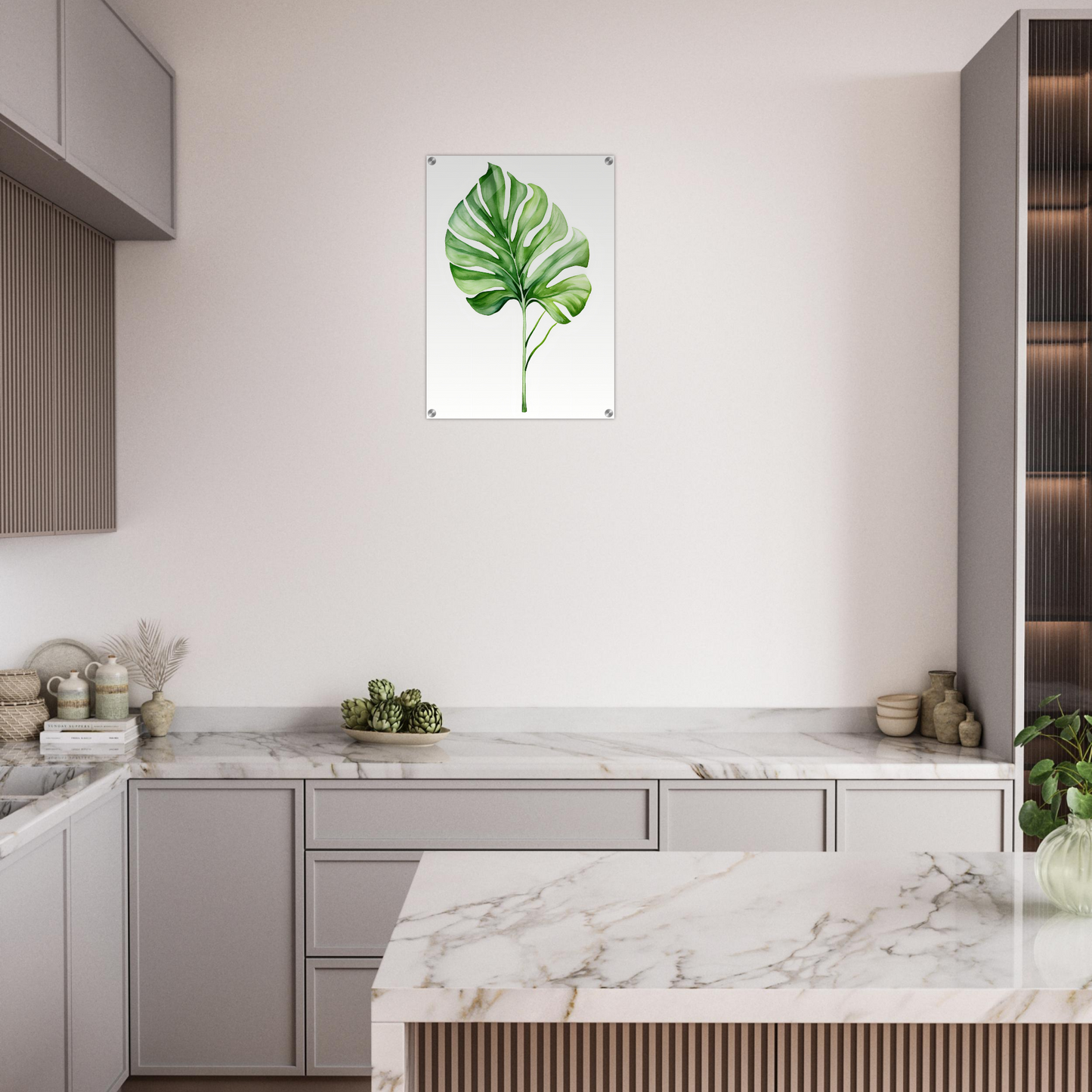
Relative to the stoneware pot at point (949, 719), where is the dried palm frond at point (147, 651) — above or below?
above

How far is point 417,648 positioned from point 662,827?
0.91m

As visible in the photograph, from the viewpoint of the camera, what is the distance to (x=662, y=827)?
262cm

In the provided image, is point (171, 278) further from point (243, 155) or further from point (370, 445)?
point (370, 445)

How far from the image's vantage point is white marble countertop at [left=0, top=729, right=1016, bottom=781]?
8.54 feet

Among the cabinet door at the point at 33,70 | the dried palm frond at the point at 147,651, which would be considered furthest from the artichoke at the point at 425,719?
the cabinet door at the point at 33,70

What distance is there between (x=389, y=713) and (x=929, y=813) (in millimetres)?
1465

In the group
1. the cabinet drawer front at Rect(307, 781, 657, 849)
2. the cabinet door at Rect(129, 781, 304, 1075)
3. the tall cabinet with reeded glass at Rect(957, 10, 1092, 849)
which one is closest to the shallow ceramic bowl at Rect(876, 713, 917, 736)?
the tall cabinet with reeded glass at Rect(957, 10, 1092, 849)

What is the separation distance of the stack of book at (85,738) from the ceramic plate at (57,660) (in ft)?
0.72

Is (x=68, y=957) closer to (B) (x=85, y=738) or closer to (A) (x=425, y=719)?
(B) (x=85, y=738)

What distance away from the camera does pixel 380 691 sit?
2852 mm

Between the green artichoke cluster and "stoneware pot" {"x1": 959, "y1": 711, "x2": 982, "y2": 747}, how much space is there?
1452 mm

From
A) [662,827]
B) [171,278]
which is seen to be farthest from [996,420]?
[171,278]

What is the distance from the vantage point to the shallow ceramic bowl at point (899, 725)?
9.57 ft

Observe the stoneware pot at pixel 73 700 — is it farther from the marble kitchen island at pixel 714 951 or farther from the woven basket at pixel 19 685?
the marble kitchen island at pixel 714 951
